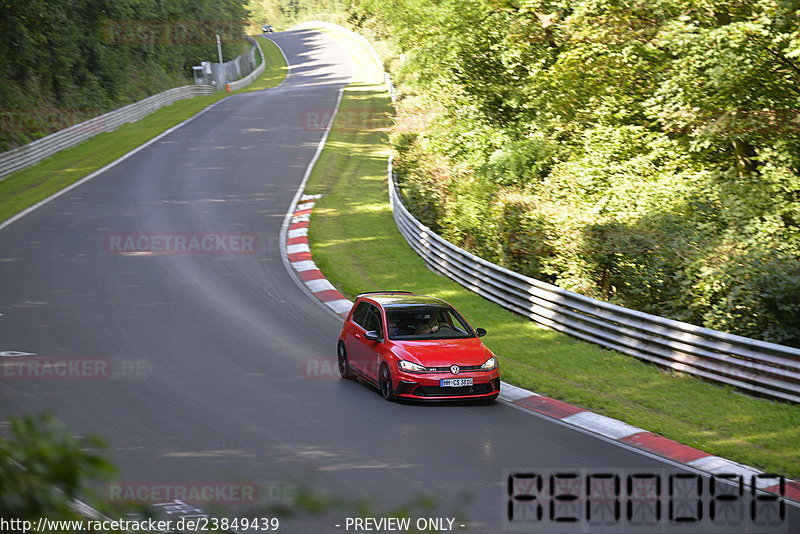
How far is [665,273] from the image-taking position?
602 inches

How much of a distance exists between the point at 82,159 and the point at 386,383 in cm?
2925

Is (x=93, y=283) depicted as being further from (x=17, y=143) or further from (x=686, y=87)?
A: (x=17, y=143)

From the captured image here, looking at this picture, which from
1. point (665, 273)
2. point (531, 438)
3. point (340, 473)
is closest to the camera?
point (340, 473)

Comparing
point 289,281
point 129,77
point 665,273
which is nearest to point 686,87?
point 665,273

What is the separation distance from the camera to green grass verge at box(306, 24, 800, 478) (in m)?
10.6

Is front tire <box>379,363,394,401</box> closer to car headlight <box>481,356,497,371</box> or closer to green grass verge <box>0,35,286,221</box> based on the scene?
car headlight <box>481,356,497,371</box>

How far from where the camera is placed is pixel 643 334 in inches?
554

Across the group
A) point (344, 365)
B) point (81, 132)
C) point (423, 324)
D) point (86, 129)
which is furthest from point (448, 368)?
point (86, 129)

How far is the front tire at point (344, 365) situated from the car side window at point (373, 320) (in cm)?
66

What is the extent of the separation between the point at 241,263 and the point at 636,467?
15.1 metres

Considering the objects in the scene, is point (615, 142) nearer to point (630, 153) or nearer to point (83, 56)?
point (630, 153)

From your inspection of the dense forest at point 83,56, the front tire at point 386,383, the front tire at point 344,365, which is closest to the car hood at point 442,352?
the front tire at point 386,383

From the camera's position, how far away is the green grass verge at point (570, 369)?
1057cm

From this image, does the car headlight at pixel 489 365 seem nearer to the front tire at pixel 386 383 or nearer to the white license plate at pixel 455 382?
the white license plate at pixel 455 382
